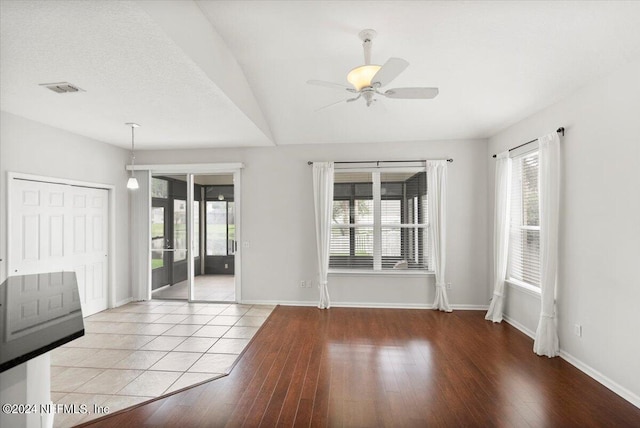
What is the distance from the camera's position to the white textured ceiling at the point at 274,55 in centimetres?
207

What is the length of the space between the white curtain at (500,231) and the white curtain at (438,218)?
0.68 metres

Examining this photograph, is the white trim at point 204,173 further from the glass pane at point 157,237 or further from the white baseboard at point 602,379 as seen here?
the white baseboard at point 602,379

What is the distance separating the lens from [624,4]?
217 cm

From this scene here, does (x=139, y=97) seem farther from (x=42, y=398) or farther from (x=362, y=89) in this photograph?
(x=42, y=398)

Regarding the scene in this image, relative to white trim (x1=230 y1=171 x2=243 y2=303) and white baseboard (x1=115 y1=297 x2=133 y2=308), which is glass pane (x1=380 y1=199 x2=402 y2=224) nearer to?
white trim (x1=230 y1=171 x2=243 y2=303)

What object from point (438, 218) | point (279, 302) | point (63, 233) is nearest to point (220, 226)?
point (279, 302)

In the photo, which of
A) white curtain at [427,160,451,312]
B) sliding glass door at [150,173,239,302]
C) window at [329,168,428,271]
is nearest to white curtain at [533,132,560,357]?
white curtain at [427,160,451,312]

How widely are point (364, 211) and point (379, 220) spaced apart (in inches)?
11.4

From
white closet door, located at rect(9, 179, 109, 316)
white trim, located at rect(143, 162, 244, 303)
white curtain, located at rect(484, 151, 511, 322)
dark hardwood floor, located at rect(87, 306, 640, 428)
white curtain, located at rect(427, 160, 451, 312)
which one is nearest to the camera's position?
dark hardwood floor, located at rect(87, 306, 640, 428)

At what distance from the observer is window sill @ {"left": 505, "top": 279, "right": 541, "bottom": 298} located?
12.1ft

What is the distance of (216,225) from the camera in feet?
23.6

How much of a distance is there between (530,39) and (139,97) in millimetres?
3665

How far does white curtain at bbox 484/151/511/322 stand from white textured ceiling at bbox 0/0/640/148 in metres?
0.66

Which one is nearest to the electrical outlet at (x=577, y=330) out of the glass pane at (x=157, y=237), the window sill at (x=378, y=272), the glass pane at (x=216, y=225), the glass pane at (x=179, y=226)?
the window sill at (x=378, y=272)
